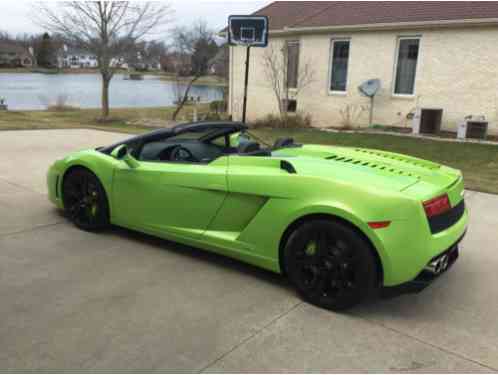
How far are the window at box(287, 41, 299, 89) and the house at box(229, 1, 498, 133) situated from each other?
4cm

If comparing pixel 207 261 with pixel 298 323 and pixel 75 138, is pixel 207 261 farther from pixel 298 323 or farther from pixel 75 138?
pixel 75 138

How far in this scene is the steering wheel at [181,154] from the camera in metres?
4.10

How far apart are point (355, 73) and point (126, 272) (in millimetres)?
12490

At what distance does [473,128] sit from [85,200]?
10.6 metres

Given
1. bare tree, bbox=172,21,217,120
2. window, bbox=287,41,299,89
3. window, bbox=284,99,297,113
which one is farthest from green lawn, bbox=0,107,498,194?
bare tree, bbox=172,21,217,120

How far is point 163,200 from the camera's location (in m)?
3.87

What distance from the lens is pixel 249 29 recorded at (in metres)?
6.24

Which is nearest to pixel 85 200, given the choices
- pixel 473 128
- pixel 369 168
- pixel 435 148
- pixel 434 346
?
pixel 369 168

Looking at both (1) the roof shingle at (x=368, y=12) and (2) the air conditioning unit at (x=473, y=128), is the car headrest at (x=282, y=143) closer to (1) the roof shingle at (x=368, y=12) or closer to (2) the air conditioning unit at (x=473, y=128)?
(2) the air conditioning unit at (x=473, y=128)

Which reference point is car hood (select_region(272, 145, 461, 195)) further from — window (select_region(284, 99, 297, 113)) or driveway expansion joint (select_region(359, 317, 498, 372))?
window (select_region(284, 99, 297, 113))

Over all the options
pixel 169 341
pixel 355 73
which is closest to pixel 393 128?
pixel 355 73

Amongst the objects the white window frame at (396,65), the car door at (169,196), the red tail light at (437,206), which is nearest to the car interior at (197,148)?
the car door at (169,196)

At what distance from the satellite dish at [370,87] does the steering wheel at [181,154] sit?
10878 mm

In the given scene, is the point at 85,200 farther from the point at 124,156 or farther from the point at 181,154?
the point at 181,154
